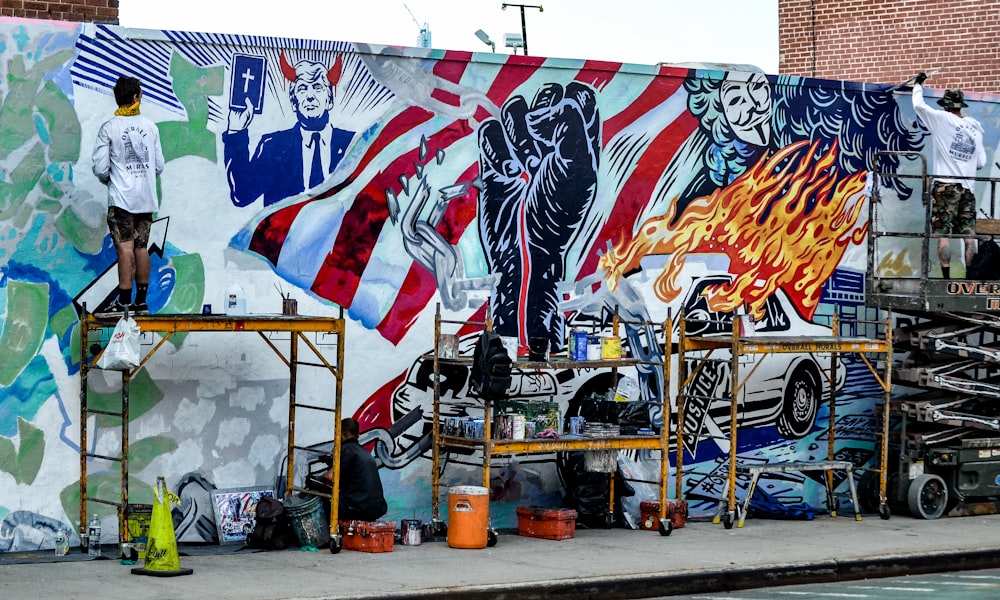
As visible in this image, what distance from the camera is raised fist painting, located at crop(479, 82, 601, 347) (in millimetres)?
14594

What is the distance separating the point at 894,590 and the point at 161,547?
601 cm

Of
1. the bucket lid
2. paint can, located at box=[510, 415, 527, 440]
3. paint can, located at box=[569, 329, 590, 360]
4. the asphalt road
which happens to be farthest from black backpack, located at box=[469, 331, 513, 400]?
the asphalt road

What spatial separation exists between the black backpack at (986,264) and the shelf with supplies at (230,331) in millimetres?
7305

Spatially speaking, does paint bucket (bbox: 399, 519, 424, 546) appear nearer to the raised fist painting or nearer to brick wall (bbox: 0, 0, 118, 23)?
the raised fist painting

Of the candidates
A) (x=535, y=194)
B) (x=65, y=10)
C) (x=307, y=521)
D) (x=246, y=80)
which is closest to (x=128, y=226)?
(x=246, y=80)

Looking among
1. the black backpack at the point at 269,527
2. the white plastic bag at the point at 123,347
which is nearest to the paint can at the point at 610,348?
the black backpack at the point at 269,527

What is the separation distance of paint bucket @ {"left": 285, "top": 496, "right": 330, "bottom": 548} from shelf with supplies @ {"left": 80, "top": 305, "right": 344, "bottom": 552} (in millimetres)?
141

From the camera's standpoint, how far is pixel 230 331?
12.9 metres

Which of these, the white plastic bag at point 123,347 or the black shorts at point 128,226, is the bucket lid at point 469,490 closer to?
the white plastic bag at point 123,347

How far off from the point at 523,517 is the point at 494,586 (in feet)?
9.89

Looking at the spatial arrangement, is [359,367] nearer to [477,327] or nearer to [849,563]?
[477,327]

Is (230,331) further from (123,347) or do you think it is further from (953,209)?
(953,209)

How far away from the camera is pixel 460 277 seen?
569 inches

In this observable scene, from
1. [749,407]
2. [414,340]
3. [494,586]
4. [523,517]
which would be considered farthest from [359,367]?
[749,407]
